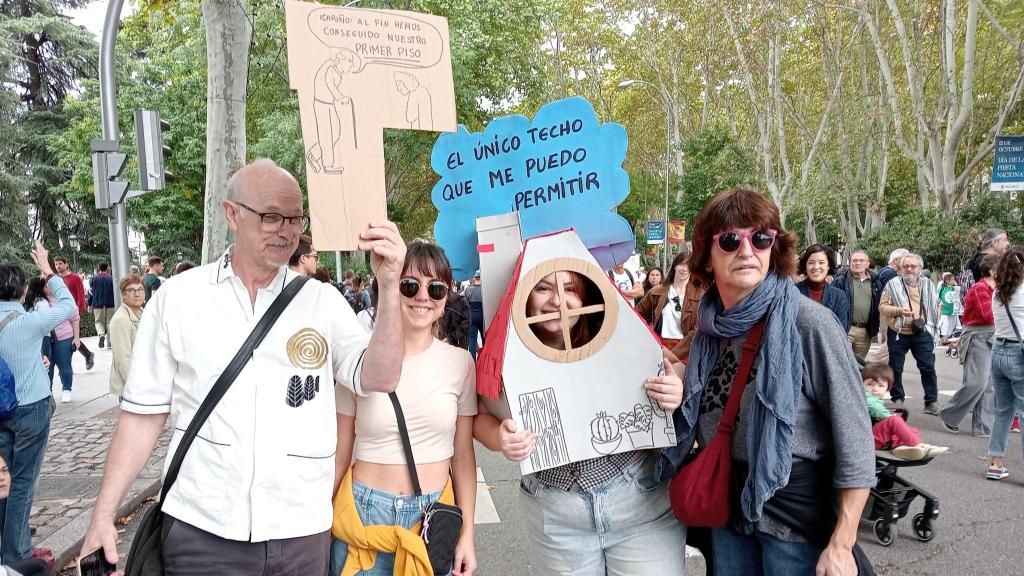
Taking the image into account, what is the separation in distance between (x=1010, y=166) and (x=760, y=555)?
38.9ft

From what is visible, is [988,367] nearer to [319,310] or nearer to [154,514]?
[319,310]

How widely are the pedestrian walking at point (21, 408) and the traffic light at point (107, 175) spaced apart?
213cm

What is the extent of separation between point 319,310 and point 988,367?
6.30 meters

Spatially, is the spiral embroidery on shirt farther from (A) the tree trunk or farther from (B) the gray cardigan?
(A) the tree trunk

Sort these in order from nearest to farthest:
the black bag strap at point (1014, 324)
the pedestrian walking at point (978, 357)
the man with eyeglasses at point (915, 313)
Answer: the black bag strap at point (1014, 324) < the pedestrian walking at point (978, 357) < the man with eyeglasses at point (915, 313)

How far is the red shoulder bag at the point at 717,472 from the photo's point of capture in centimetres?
176

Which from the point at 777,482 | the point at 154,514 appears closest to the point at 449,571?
the point at 154,514

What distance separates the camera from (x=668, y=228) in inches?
922

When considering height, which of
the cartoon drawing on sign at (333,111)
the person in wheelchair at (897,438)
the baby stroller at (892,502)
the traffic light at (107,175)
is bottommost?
the baby stroller at (892,502)

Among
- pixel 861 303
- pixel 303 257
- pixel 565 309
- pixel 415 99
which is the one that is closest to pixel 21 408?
pixel 303 257

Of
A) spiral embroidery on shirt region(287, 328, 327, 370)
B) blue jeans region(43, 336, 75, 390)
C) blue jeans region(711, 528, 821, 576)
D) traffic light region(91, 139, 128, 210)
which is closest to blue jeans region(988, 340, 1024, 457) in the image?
blue jeans region(711, 528, 821, 576)

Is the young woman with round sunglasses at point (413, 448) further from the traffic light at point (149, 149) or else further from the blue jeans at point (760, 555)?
the traffic light at point (149, 149)

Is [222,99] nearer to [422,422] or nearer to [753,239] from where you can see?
[422,422]

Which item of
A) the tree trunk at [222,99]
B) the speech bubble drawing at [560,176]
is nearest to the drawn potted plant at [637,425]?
the speech bubble drawing at [560,176]
